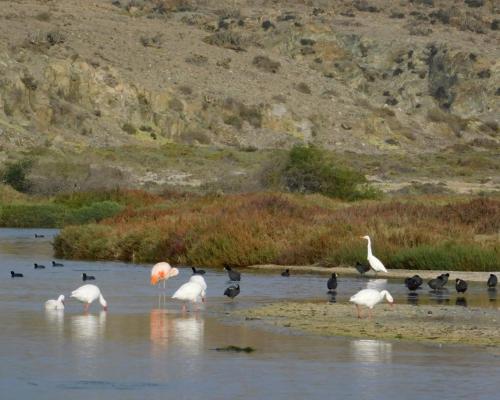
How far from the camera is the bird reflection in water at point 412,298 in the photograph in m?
22.2

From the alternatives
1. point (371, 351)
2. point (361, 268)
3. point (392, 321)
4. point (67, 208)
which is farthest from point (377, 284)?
point (67, 208)

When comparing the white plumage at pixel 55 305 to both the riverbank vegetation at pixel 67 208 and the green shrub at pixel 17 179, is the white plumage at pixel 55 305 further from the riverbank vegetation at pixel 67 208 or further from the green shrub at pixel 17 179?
the green shrub at pixel 17 179

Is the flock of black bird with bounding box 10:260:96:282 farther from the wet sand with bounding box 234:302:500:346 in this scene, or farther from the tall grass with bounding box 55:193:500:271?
the wet sand with bounding box 234:302:500:346

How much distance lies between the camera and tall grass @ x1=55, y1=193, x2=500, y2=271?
1158 inches

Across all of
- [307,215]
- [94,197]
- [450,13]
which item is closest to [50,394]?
[307,215]

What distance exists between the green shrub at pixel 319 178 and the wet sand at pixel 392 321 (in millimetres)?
28630

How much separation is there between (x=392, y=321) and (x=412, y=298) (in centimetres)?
363

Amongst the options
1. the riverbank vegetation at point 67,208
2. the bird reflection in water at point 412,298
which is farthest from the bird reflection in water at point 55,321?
the riverbank vegetation at point 67,208

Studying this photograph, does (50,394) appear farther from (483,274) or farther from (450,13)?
(450,13)

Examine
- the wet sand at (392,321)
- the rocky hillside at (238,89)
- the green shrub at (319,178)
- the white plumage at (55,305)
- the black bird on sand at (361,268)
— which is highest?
the rocky hillside at (238,89)

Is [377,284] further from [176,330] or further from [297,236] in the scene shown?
[176,330]

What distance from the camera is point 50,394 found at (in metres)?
13.0

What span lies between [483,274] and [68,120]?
56.6 meters

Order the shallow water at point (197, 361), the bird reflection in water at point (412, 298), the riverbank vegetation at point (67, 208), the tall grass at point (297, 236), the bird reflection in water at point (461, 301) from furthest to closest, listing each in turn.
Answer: the riverbank vegetation at point (67, 208) < the tall grass at point (297, 236) < the bird reflection in water at point (412, 298) < the bird reflection in water at point (461, 301) < the shallow water at point (197, 361)
